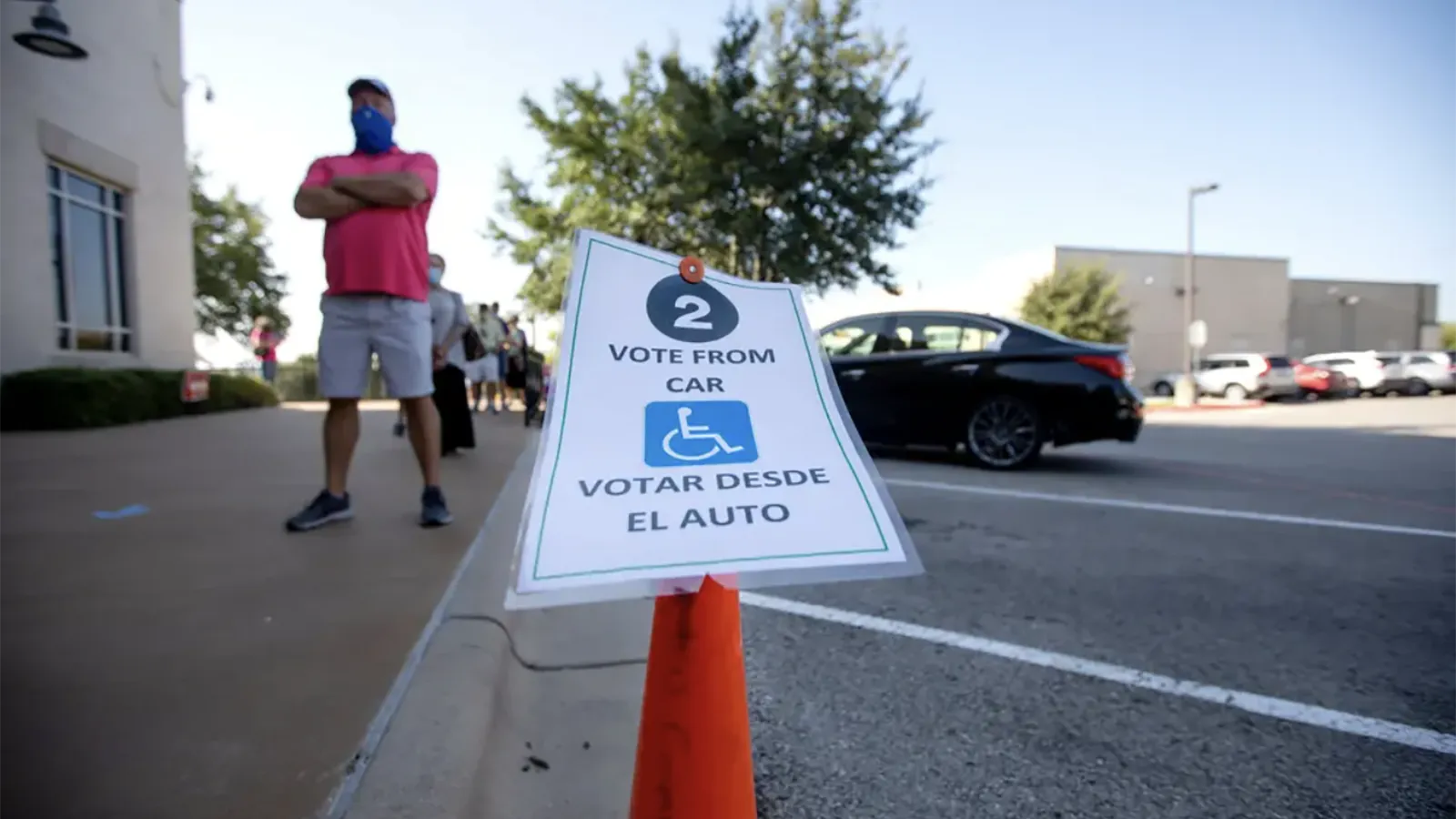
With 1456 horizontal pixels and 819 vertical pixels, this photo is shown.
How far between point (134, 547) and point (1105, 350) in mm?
6951

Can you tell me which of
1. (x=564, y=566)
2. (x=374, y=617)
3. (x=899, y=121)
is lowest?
(x=374, y=617)

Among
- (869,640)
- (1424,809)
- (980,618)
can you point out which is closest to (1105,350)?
(980,618)

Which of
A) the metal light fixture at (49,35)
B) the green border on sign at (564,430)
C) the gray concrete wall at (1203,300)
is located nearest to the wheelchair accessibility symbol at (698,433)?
the green border on sign at (564,430)

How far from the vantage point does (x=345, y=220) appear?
11.3ft

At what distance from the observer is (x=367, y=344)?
3.58m

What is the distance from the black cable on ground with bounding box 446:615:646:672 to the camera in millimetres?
2568

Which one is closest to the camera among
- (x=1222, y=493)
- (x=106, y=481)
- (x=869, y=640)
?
(x=869, y=640)

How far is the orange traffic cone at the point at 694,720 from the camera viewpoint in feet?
4.76

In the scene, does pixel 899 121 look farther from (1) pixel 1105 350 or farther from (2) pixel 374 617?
(2) pixel 374 617

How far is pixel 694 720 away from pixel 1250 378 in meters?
30.3

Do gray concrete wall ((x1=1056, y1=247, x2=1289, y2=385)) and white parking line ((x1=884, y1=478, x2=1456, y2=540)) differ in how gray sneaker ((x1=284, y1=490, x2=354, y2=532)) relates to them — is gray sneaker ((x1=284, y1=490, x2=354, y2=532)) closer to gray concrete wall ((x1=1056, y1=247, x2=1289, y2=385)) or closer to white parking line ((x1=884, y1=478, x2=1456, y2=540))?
white parking line ((x1=884, y1=478, x2=1456, y2=540))

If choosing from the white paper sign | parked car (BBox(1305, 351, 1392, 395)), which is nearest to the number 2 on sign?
the white paper sign

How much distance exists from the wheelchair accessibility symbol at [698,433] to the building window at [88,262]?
10591mm

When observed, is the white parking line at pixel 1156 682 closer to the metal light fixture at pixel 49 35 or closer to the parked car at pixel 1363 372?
the metal light fixture at pixel 49 35
